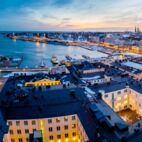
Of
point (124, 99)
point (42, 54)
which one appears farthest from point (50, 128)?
point (42, 54)

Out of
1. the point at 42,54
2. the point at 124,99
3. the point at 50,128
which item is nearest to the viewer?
the point at 50,128

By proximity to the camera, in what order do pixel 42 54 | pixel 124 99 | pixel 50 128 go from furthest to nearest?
pixel 42 54
pixel 124 99
pixel 50 128

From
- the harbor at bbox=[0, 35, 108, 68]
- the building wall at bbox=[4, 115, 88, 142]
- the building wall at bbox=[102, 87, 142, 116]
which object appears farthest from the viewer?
the harbor at bbox=[0, 35, 108, 68]

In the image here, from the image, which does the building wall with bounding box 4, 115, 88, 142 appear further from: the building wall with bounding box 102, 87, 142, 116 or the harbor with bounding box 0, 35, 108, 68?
the harbor with bounding box 0, 35, 108, 68

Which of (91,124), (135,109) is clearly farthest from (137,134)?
(135,109)

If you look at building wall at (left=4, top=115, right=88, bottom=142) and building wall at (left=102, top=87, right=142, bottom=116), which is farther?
building wall at (left=102, top=87, right=142, bottom=116)

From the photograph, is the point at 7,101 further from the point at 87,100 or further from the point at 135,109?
the point at 135,109

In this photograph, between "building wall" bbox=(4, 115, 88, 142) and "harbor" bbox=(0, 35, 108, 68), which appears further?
"harbor" bbox=(0, 35, 108, 68)

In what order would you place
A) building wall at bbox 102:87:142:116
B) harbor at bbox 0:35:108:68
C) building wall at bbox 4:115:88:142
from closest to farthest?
building wall at bbox 4:115:88:142
building wall at bbox 102:87:142:116
harbor at bbox 0:35:108:68

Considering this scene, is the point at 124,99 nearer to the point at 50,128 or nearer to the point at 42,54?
the point at 50,128

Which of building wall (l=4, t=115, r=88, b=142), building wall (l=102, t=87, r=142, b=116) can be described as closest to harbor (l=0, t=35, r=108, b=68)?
building wall (l=102, t=87, r=142, b=116)
